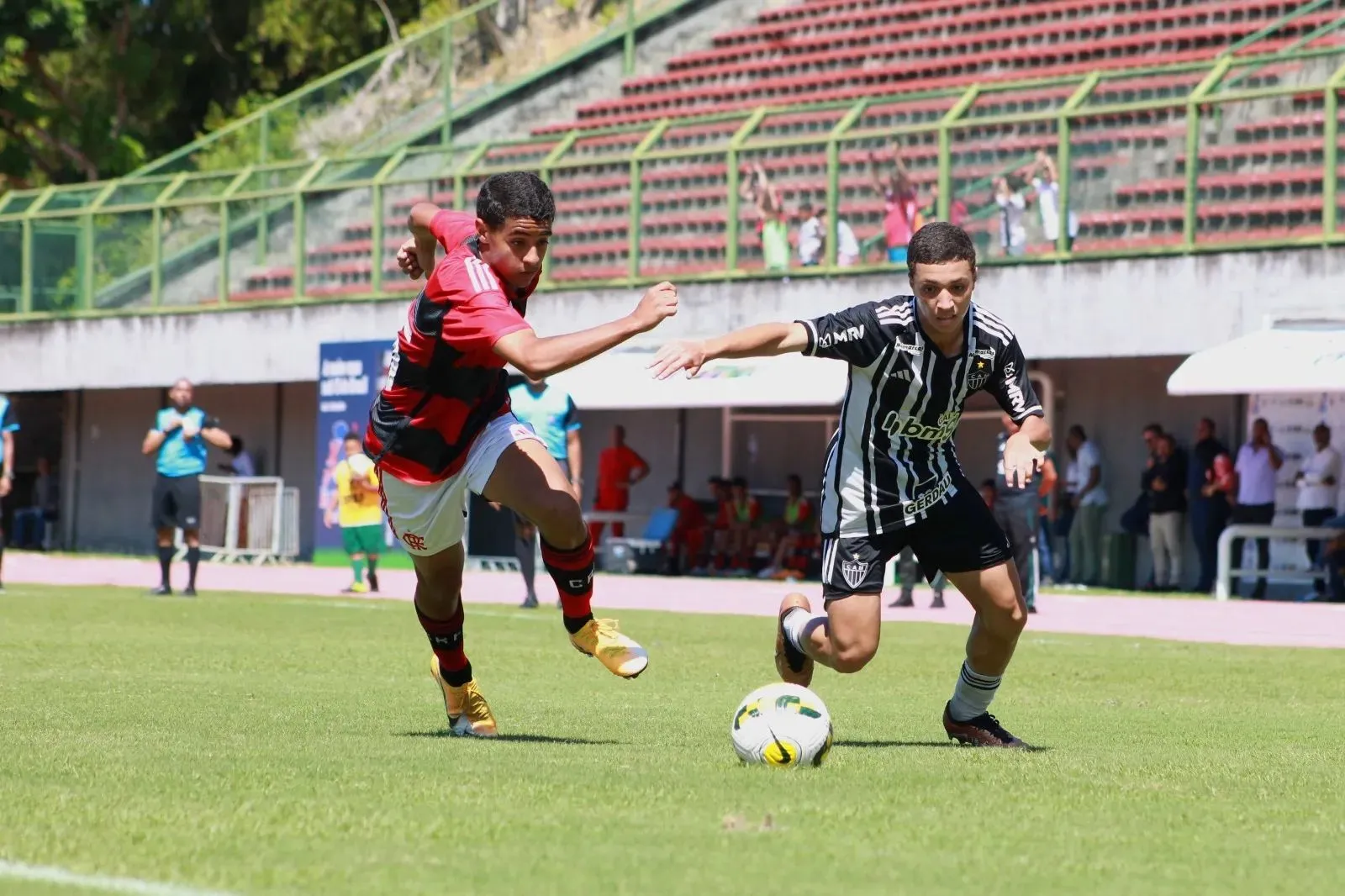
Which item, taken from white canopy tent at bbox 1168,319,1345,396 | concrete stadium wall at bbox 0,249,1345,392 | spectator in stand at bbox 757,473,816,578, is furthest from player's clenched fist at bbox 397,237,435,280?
spectator in stand at bbox 757,473,816,578

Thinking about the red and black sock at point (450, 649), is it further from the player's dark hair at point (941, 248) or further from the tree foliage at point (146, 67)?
the tree foliage at point (146, 67)

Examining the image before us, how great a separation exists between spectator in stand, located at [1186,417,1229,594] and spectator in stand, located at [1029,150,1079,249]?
9.08ft

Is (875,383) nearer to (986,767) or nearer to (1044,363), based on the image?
(986,767)

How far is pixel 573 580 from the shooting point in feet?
28.9

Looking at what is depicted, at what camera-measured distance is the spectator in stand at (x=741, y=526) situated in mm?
28484

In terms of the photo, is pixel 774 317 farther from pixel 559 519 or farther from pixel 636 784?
pixel 636 784

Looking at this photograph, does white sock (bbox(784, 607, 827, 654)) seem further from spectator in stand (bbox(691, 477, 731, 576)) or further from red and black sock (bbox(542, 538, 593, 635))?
spectator in stand (bbox(691, 477, 731, 576))

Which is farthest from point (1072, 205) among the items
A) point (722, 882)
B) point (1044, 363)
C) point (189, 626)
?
point (722, 882)

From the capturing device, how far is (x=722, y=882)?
5.14m

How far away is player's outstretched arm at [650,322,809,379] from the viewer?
7355 millimetres

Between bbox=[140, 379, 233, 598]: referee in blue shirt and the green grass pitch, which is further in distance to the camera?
bbox=[140, 379, 233, 598]: referee in blue shirt

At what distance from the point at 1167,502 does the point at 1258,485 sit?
4.91ft

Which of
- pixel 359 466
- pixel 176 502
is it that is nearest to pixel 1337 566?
pixel 359 466

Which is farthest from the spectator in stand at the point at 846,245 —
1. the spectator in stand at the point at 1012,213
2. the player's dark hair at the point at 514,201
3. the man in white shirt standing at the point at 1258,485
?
the player's dark hair at the point at 514,201
